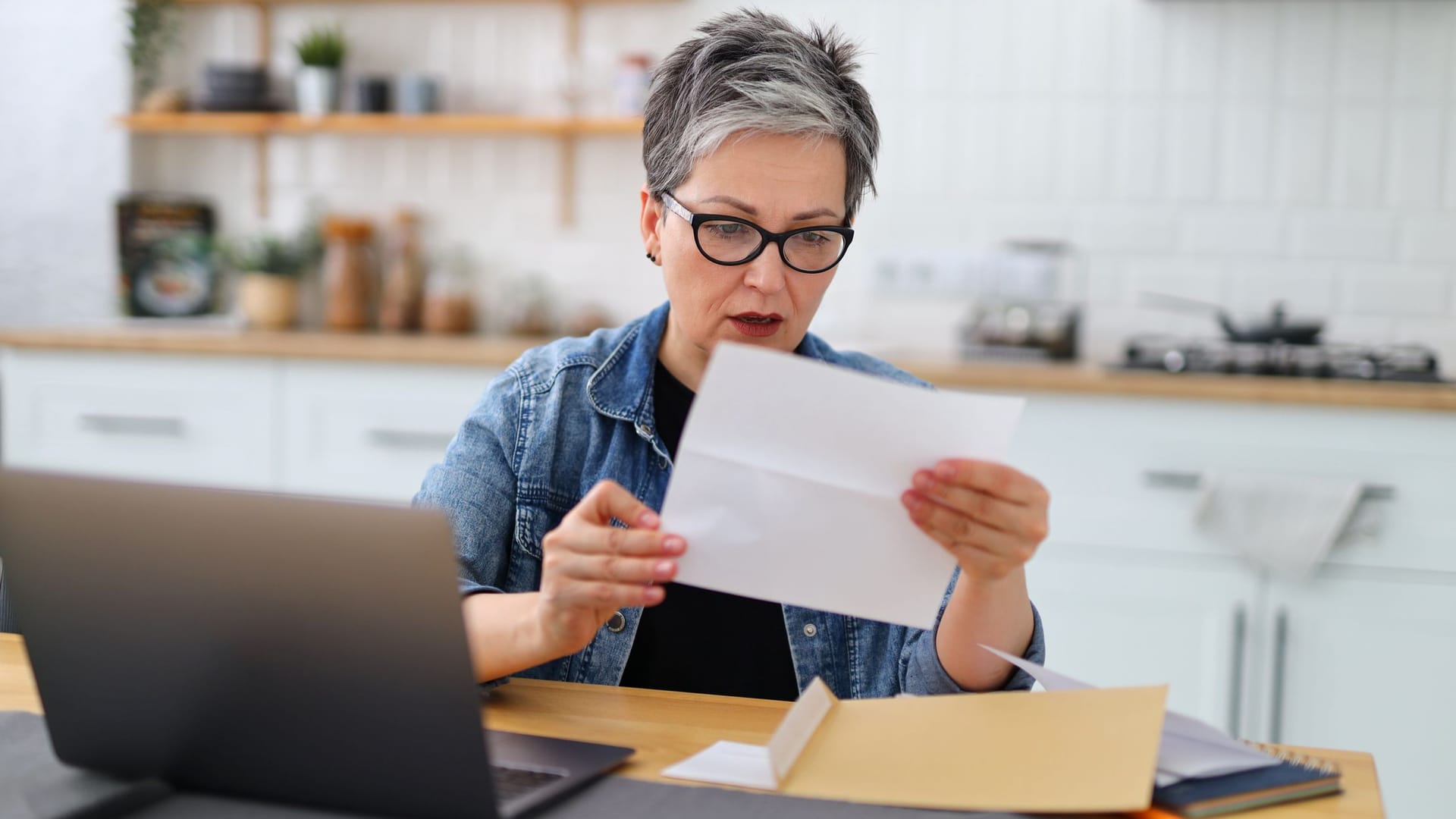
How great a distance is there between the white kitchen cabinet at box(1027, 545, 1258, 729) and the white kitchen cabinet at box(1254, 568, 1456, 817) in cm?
7

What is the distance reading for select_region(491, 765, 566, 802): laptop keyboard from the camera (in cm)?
77

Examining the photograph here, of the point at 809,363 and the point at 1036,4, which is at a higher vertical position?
the point at 1036,4

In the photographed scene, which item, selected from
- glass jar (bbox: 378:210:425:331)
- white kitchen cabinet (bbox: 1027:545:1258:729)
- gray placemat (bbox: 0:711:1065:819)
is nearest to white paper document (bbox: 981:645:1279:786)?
gray placemat (bbox: 0:711:1065:819)

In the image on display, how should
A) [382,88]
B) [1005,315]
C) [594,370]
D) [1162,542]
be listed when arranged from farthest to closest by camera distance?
[382,88]
[1005,315]
[1162,542]
[594,370]

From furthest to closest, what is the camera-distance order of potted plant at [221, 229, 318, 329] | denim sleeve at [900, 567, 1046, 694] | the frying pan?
potted plant at [221, 229, 318, 329] < the frying pan < denim sleeve at [900, 567, 1046, 694]

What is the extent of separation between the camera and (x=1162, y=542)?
7.47ft

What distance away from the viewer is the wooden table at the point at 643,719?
2.76 ft

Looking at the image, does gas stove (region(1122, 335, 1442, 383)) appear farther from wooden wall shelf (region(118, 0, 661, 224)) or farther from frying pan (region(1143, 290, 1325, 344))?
wooden wall shelf (region(118, 0, 661, 224))

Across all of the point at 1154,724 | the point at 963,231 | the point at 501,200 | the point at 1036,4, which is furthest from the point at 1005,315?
the point at 1154,724

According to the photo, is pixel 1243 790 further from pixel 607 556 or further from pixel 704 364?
pixel 704 364

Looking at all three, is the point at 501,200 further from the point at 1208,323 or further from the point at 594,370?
the point at 594,370

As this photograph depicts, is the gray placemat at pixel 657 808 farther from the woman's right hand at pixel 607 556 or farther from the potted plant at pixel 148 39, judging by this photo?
the potted plant at pixel 148 39

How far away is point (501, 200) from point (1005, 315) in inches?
53.7

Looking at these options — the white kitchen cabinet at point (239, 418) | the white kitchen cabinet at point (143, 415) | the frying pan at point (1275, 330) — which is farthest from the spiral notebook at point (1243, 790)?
the white kitchen cabinet at point (143, 415)
